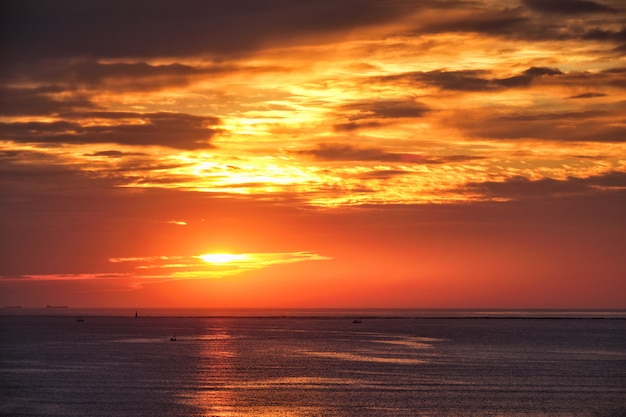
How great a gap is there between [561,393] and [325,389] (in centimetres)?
2524

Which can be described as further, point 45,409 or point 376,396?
point 376,396

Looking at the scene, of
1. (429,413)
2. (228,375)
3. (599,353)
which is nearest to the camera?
(429,413)

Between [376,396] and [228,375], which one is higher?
[376,396]

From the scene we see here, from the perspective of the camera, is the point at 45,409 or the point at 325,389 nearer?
the point at 45,409

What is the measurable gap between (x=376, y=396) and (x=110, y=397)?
27521 millimetres

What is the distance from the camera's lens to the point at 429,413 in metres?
76.9

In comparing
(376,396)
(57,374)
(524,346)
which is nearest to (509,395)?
(376,396)

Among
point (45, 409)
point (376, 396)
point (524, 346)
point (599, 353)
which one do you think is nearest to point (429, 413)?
point (376, 396)

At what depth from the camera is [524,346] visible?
6934 inches

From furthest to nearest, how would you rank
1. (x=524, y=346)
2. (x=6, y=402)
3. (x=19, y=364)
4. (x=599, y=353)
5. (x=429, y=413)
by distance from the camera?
(x=524, y=346), (x=599, y=353), (x=19, y=364), (x=6, y=402), (x=429, y=413)

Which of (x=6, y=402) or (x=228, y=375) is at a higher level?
(x=6, y=402)

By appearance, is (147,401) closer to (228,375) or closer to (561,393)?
(228,375)

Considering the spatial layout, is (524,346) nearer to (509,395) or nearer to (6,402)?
(509,395)

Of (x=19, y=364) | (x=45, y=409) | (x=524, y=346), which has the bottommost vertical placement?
(x=524, y=346)
